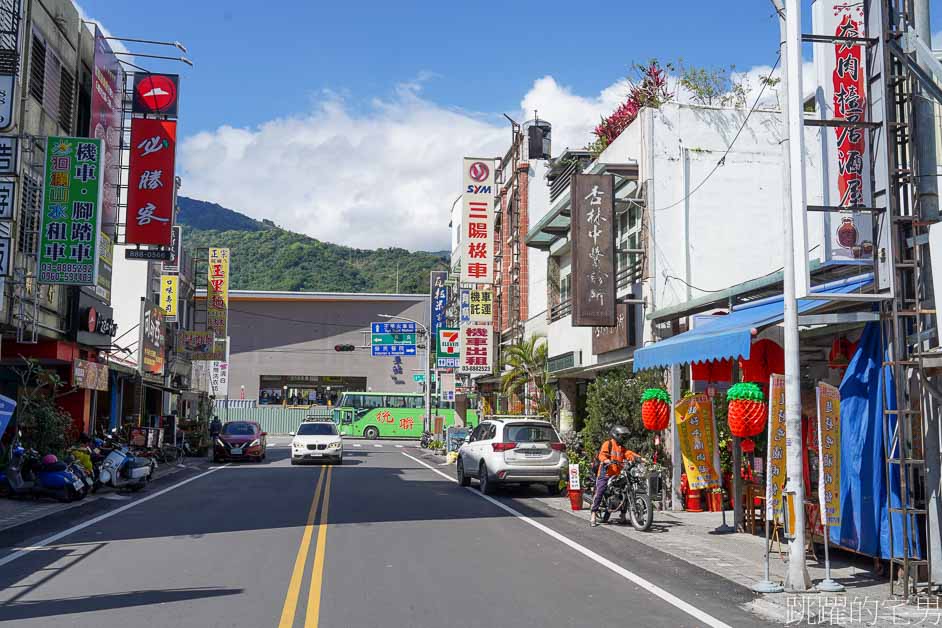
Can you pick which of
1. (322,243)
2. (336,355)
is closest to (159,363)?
(336,355)

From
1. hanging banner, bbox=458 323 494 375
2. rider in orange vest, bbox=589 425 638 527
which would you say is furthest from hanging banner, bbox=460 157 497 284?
rider in orange vest, bbox=589 425 638 527

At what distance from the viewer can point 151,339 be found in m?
32.0

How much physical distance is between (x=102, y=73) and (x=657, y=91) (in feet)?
48.8

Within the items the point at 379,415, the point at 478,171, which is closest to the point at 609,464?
the point at 478,171

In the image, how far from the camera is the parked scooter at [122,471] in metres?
19.5

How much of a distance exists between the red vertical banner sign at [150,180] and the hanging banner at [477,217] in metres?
15.5

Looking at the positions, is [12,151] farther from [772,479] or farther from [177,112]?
[772,479]

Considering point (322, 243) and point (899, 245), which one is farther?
point (322, 243)

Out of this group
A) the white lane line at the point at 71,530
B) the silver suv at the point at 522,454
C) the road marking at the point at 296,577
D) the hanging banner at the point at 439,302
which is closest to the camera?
the road marking at the point at 296,577

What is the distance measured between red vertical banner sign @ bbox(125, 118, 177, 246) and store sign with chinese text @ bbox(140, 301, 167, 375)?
7.41 m

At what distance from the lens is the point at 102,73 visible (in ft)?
75.9

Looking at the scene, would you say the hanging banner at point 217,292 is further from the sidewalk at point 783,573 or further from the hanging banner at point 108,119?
the sidewalk at point 783,573

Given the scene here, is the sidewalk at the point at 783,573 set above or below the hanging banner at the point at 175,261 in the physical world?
below

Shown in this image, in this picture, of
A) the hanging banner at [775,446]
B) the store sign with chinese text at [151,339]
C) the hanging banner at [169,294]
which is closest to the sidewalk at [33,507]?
the store sign with chinese text at [151,339]
